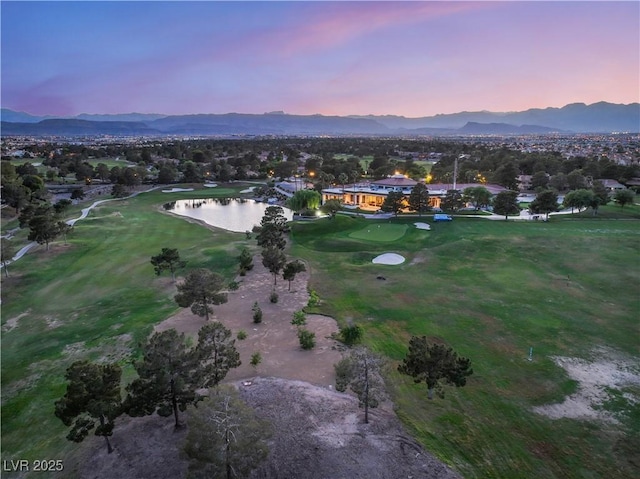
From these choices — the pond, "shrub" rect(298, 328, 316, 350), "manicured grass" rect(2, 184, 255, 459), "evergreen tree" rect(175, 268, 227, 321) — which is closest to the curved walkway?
"manicured grass" rect(2, 184, 255, 459)

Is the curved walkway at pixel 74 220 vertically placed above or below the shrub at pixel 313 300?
below

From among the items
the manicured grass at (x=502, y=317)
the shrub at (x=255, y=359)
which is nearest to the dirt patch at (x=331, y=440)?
the manicured grass at (x=502, y=317)

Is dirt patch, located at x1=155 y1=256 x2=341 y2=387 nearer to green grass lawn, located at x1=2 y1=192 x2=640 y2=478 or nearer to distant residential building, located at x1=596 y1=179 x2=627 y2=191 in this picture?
green grass lawn, located at x1=2 y1=192 x2=640 y2=478

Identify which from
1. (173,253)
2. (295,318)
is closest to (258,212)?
(173,253)

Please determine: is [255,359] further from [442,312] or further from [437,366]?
[442,312]

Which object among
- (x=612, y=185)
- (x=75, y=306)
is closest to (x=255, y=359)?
(x=75, y=306)

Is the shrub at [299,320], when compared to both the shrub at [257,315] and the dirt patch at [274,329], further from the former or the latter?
the shrub at [257,315]

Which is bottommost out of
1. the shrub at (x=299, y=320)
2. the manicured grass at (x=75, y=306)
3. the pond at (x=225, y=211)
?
the pond at (x=225, y=211)
